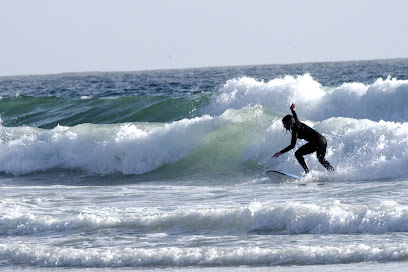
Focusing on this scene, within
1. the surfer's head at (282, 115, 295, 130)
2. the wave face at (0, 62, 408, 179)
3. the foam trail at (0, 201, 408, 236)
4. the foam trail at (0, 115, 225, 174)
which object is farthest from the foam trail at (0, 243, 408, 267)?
the foam trail at (0, 115, 225, 174)

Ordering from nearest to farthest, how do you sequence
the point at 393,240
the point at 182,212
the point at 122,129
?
the point at 393,240 < the point at 182,212 < the point at 122,129

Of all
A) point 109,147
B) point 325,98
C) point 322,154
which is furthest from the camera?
point 325,98

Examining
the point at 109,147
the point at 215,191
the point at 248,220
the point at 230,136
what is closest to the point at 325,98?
the point at 230,136

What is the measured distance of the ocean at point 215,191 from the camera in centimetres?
855

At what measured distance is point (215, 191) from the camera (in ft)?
42.8

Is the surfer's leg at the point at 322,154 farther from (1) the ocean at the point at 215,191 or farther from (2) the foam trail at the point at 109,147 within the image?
(2) the foam trail at the point at 109,147

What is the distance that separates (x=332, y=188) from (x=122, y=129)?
27.1 ft

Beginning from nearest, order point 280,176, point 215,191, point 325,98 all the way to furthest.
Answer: point 215,191, point 280,176, point 325,98

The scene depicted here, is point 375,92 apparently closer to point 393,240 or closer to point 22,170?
point 22,170

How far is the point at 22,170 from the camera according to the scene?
1878 cm

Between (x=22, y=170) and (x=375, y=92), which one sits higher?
(x=375, y=92)

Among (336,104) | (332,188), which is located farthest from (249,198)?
(336,104)

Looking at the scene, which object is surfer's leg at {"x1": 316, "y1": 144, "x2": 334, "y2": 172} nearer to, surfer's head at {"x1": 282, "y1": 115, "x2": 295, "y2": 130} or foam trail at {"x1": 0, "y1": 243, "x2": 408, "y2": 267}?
surfer's head at {"x1": 282, "y1": 115, "x2": 295, "y2": 130}

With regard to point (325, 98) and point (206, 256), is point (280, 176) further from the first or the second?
point (325, 98)
